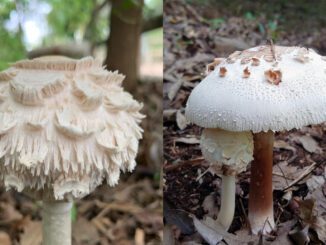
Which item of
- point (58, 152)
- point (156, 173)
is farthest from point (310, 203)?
point (156, 173)

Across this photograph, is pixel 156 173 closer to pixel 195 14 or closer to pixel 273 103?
pixel 195 14

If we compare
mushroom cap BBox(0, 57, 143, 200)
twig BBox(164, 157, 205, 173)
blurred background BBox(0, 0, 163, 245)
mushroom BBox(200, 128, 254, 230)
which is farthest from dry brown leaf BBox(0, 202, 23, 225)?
mushroom BBox(200, 128, 254, 230)

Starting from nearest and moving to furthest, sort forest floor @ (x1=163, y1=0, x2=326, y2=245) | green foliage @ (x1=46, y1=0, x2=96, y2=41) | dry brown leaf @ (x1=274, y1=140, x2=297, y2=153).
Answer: forest floor @ (x1=163, y1=0, x2=326, y2=245)
dry brown leaf @ (x1=274, y1=140, x2=297, y2=153)
green foliage @ (x1=46, y1=0, x2=96, y2=41)

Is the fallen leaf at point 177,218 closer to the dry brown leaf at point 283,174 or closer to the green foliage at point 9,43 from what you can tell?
the dry brown leaf at point 283,174

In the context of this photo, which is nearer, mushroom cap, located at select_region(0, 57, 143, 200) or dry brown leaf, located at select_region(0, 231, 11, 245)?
mushroom cap, located at select_region(0, 57, 143, 200)

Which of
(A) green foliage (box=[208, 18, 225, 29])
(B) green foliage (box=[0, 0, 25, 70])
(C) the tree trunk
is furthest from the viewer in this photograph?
(C) the tree trunk

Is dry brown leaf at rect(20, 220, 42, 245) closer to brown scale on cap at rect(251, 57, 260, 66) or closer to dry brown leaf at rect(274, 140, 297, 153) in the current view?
dry brown leaf at rect(274, 140, 297, 153)
